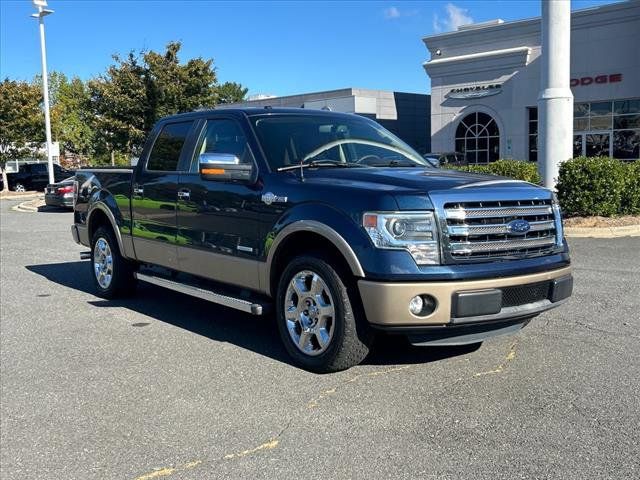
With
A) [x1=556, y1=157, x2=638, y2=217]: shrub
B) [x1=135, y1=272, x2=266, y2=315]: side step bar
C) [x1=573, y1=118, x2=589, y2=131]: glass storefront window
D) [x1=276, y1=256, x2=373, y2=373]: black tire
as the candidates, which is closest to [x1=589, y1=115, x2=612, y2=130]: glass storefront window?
[x1=573, y1=118, x2=589, y2=131]: glass storefront window

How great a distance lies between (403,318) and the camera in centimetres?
430

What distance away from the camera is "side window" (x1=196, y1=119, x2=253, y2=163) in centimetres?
567

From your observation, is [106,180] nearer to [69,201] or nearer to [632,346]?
[632,346]

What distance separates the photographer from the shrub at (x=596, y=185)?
41.6 feet

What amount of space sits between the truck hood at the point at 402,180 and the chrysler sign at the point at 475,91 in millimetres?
24434

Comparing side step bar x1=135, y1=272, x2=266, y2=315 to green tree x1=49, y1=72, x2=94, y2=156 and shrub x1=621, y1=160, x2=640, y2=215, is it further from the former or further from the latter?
green tree x1=49, y1=72, x2=94, y2=156

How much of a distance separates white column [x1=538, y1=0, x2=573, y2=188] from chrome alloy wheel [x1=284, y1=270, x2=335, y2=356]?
11.5 meters

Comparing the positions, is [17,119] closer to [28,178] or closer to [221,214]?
[28,178]

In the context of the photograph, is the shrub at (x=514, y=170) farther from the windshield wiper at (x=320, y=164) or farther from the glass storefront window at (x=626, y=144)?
the glass storefront window at (x=626, y=144)

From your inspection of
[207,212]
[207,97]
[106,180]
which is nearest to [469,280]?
[207,212]

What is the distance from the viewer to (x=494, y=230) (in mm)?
4492

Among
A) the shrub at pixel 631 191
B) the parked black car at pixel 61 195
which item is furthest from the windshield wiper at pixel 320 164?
the parked black car at pixel 61 195

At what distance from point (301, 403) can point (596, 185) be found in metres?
10.3

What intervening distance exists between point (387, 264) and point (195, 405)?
1.58 meters
